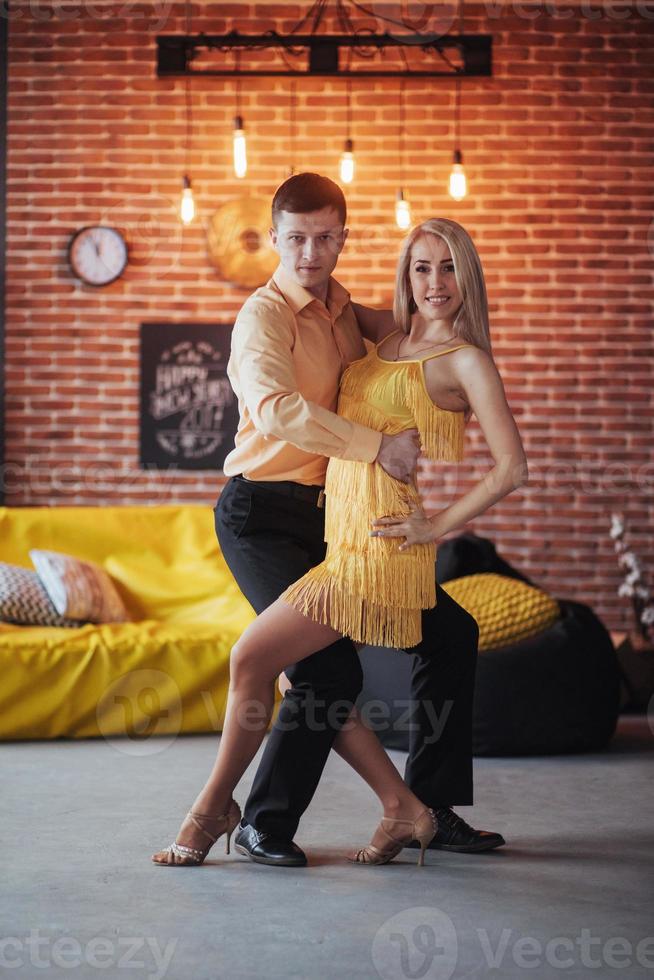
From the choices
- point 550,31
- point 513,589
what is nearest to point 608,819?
point 513,589

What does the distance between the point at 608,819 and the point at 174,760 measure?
1412mm

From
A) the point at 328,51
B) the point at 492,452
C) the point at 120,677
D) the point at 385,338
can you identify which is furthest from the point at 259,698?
the point at 328,51

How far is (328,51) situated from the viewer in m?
5.45

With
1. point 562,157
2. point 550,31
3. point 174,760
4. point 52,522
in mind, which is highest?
point 550,31

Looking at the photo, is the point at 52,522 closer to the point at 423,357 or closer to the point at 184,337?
the point at 184,337

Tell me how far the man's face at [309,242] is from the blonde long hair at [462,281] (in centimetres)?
18

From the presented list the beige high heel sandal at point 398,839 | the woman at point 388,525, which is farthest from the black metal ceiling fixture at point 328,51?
the beige high heel sandal at point 398,839

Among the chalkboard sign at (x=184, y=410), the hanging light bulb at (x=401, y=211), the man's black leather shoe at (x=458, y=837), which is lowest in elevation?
the man's black leather shoe at (x=458, y=837)

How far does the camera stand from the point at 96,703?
167 inches

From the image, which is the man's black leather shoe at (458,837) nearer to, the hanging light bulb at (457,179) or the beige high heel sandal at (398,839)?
the beige high heel sandal at (398,839)

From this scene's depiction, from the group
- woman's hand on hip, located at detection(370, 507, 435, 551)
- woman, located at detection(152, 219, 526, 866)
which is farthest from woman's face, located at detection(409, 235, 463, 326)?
woman's hand on hip, located at detection(370, 507, 435, 551)

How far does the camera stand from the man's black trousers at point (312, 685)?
2.73 metres

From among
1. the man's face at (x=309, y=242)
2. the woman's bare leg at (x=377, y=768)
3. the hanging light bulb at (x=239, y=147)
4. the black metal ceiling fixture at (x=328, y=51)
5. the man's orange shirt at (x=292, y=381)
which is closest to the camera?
the man's orange shirt at (x=292, y=381)

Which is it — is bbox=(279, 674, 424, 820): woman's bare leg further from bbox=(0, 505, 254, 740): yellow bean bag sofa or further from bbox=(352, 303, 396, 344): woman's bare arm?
bbox=(0, 505, 254, 740): yellow bean bag sofa
